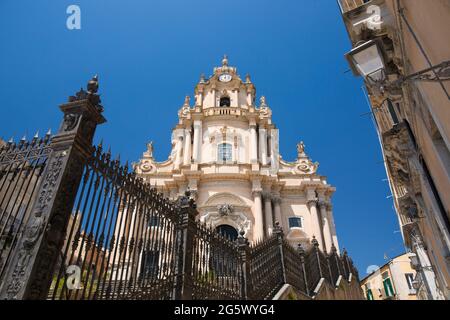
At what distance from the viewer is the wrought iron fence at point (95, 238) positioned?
3537 mm

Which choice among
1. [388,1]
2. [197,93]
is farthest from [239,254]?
[197,93]

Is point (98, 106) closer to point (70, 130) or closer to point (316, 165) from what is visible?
point (70, 130)

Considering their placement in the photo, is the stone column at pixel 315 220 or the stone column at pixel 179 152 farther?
the stone column at pixel 179 152

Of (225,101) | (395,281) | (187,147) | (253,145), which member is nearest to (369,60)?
(253,145)

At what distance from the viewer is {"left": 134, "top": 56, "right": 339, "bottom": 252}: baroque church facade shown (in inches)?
906

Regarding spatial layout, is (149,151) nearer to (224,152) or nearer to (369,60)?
(224,152)

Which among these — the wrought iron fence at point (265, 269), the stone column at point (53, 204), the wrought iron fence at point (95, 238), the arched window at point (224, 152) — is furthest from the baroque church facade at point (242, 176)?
the stone column at point (53, 204)

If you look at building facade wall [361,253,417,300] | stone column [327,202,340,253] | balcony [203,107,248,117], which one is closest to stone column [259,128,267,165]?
balcony [203,107,248,117]

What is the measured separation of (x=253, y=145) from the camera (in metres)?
26.4

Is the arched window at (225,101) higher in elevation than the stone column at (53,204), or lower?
higher

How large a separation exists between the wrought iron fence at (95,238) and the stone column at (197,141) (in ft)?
59.7

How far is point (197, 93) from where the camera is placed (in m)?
31.8

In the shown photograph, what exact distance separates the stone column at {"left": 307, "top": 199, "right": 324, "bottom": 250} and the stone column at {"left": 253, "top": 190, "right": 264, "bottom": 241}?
3891mm

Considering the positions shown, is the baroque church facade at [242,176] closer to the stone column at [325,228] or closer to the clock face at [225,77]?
the stone column at [325,228]
